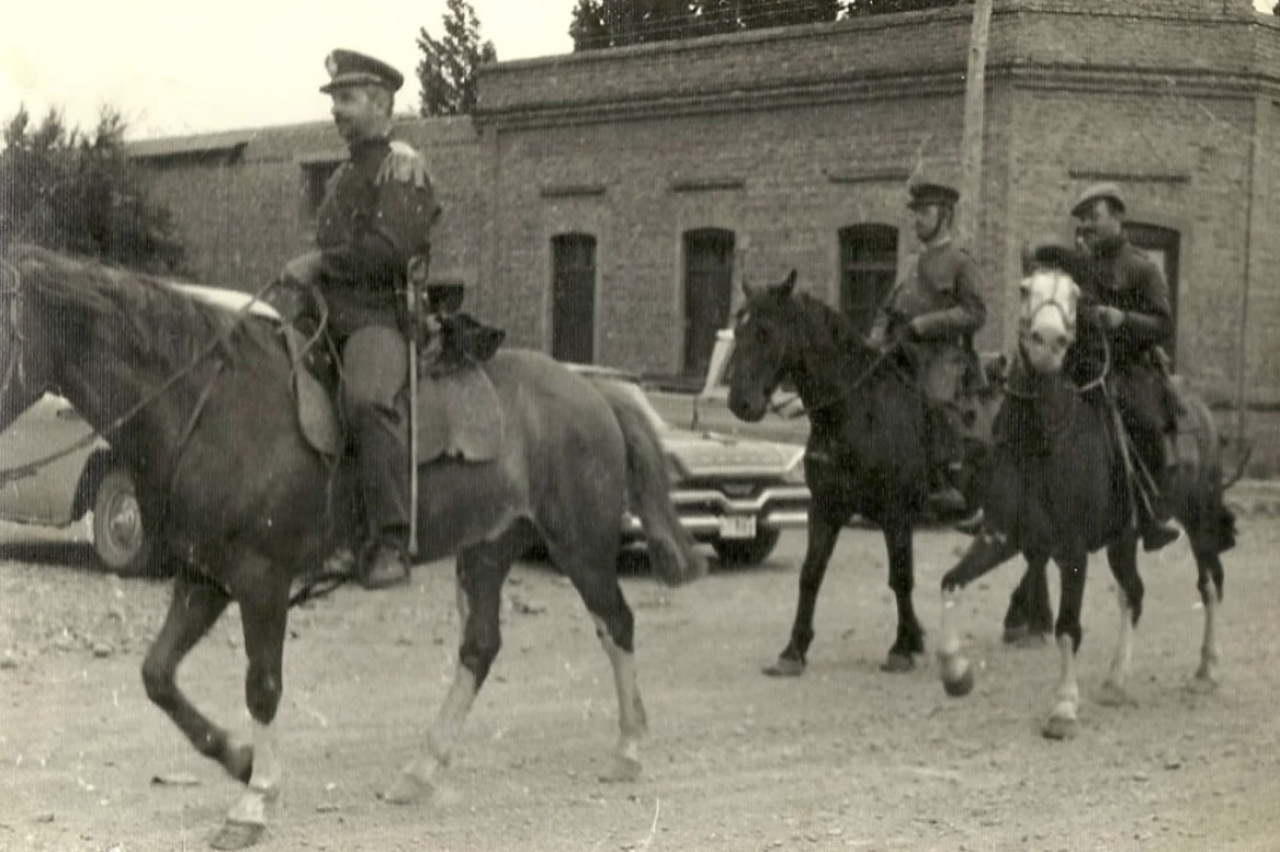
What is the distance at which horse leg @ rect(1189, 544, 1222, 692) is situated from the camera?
32.9 ft

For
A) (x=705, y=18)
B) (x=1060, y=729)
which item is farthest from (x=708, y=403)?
(x=705, y=18)

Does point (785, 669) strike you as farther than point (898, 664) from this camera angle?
No

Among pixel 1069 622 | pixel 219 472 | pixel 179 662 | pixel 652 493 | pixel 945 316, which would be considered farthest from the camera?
pixel 945 316

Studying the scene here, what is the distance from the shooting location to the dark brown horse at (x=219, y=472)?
6051 millimetres

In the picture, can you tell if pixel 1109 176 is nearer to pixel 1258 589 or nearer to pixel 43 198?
pixel 1258 589

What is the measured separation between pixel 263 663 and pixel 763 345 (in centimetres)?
426

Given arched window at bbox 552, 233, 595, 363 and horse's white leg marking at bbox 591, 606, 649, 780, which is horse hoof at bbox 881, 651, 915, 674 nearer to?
horse's white leg marking at bbox 591, 606, 649, 780

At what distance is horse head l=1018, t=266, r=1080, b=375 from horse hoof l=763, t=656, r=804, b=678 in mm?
2373

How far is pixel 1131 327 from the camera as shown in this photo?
9.59m

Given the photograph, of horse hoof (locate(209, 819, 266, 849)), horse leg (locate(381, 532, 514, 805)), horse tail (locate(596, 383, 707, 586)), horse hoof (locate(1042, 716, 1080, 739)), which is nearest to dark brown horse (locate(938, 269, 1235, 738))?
horse hoof (locate(1042, 716, 1080, 739))

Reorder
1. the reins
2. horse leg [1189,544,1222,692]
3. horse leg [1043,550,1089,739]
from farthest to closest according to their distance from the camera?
horse leg [1189,544,1222,692], horse leg [1043,550,1089,739], the reins

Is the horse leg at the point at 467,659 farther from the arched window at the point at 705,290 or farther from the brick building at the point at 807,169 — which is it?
the arched window at the point at 705,290

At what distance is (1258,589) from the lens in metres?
14.0

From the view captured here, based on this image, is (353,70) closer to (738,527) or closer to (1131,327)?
(1131,327)
